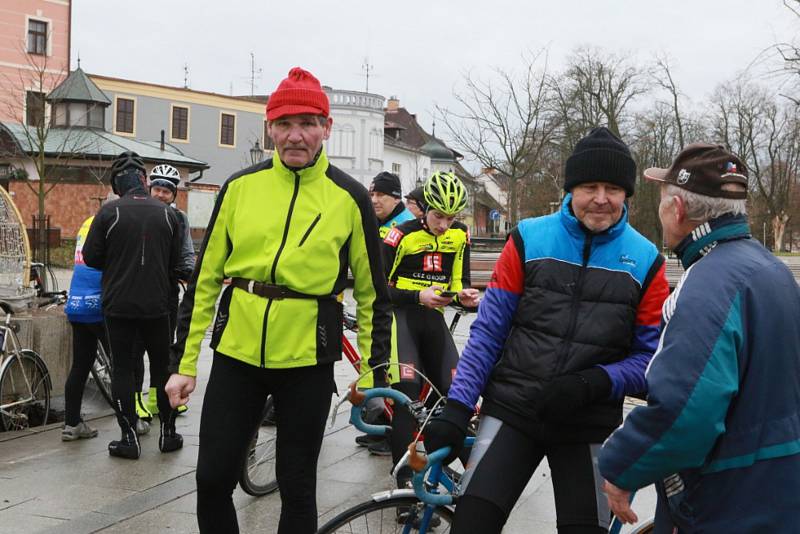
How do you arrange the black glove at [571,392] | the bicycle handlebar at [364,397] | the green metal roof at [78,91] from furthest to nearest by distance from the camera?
the green metal roof at [78,91]
the bicycle handlebar at [364,397]
the black glove at [571,392]

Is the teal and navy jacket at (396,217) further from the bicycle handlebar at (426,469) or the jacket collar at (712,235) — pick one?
the jacket collar at (712,235)

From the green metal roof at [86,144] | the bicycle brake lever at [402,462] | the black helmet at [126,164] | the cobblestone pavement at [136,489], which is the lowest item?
the cobblestone pavement at [136,489]

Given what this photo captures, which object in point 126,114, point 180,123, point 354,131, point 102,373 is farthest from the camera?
point 354,131

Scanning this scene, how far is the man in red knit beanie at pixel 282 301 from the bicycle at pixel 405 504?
10.9 inches

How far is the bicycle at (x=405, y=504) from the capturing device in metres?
3.14

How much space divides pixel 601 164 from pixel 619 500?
3.88ft

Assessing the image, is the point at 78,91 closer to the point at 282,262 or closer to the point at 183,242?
the point at 183,242

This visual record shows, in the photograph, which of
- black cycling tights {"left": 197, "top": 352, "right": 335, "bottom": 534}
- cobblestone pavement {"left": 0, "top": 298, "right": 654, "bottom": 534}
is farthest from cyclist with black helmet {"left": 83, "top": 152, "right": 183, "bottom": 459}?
black cycling tights {"left": 197, "top": 352, "right": 335, "bottom": 534}

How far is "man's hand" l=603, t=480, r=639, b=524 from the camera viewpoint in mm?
2584

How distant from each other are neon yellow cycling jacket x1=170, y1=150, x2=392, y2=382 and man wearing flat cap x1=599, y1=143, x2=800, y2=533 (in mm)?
1390

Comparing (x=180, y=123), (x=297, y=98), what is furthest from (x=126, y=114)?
(x=297, y=98)

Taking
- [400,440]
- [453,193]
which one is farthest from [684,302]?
[453,193]

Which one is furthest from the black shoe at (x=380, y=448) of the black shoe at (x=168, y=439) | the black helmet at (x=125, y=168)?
the black helmet at (x=125, y=168)

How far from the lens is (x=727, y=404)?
2340 millimetres
